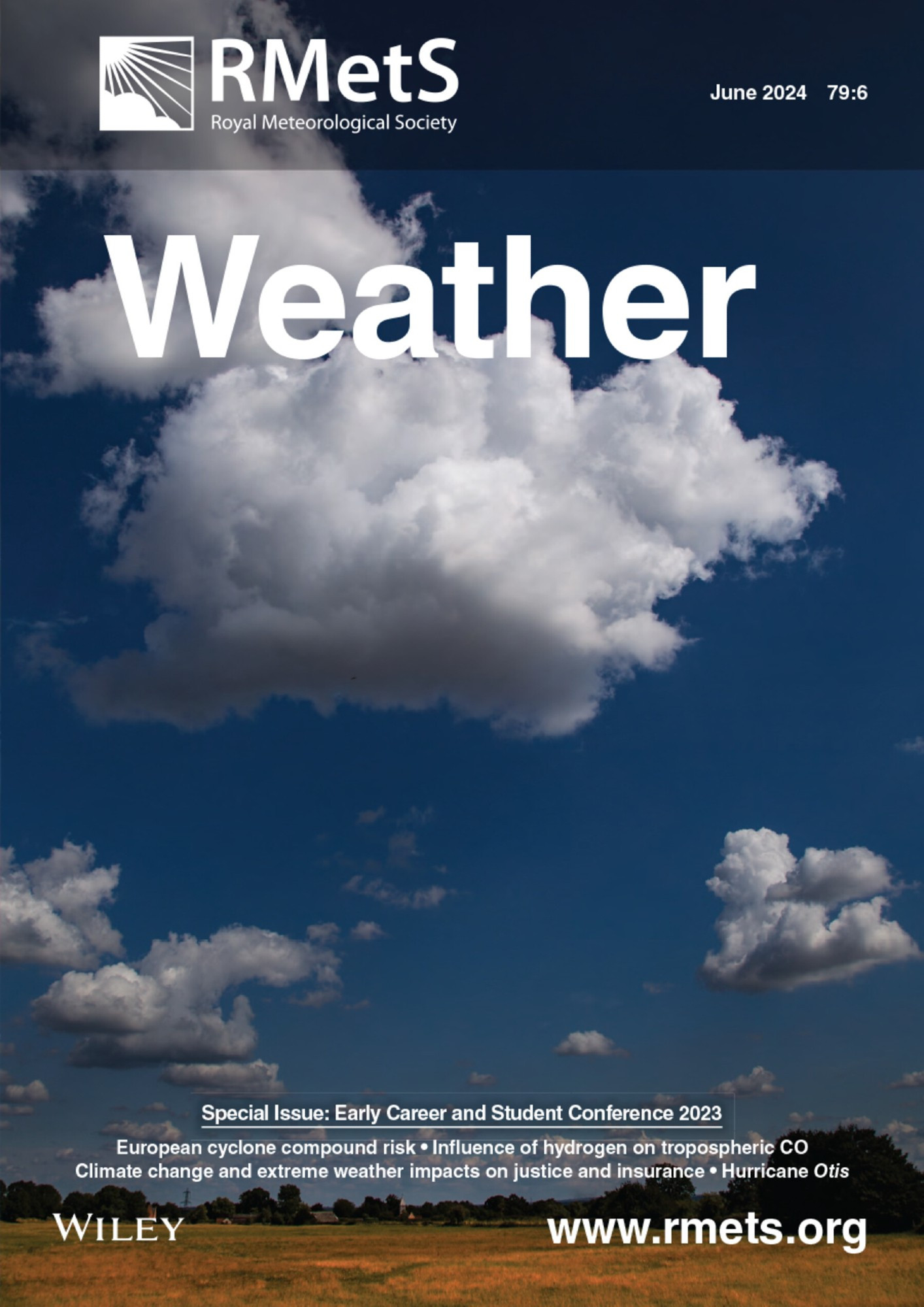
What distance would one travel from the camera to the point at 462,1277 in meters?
46.7

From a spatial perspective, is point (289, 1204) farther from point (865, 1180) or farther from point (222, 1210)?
point (865, 1180)

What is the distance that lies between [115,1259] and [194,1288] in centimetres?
577

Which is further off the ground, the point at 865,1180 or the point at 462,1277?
the point at 462,1277

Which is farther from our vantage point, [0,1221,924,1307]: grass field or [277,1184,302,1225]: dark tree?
[277,1184,302,1225]: dark tree

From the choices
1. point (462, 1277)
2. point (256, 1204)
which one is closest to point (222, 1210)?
point (256, 1204)

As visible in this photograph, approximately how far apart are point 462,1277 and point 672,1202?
1530cm

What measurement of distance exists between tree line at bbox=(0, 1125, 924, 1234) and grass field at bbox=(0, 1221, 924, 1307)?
2323mm

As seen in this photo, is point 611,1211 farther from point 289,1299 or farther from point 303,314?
point 303,314

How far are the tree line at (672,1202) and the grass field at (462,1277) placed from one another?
7.62 feet

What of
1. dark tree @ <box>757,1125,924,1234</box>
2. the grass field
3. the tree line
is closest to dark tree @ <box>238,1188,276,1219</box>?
the tree line

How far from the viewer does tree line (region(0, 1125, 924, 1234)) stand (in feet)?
152

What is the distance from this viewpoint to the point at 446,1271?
48.2 meters

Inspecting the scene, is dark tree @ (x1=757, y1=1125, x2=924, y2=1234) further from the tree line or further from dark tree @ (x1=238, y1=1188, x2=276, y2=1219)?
dark tree @ (x1=238, y1=1188, x2=276, y2=1219)

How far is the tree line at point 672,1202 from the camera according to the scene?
46.3m
